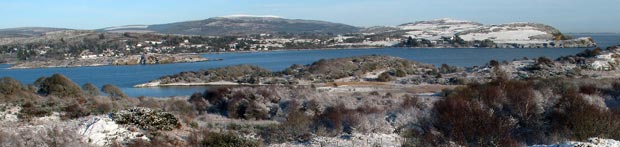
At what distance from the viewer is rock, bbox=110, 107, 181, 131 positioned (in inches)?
550

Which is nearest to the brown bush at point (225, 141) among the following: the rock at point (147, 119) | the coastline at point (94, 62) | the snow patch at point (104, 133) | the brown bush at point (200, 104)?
the snow patch at point (104, 133)

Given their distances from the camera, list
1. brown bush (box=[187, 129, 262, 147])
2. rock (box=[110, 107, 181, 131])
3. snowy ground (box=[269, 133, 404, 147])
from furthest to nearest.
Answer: rock (box=[110, 107, 181, 131]) → snowy ground (box=[269, 133, 404, 147]) → brown bush (box=[187, 129, 262, 147])

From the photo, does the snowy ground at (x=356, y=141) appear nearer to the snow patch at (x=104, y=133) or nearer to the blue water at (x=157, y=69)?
the snow patch at (x=104, y=133)

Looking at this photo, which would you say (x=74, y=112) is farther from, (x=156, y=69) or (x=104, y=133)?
(x=156, y=69)

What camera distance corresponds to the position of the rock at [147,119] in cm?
1396

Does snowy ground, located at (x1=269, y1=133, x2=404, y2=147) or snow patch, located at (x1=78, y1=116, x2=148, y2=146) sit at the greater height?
snow patch, located at (x1=78, y1=116, x2=148, y2=146)

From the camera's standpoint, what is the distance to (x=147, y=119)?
14227 millimetres

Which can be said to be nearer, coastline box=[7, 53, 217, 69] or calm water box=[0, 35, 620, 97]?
calm water box=[0, 35, 620, 97]

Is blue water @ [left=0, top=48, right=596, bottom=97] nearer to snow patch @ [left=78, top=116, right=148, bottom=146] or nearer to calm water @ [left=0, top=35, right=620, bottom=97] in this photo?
calm water @ [left=0, top=35, right=620, bottom=97]

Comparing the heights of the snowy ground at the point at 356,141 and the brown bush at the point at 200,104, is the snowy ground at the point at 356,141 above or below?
above

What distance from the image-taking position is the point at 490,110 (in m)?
13.1

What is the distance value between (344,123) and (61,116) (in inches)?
308

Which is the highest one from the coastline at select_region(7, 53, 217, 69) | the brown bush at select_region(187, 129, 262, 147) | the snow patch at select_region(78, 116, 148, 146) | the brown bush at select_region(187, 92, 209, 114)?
the brown bush at select_region(187, 129, 262, 147)

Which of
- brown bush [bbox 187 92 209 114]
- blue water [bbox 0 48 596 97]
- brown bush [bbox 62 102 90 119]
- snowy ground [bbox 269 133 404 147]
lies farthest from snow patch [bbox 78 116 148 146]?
blue water [bbox 0 48 596 97]
